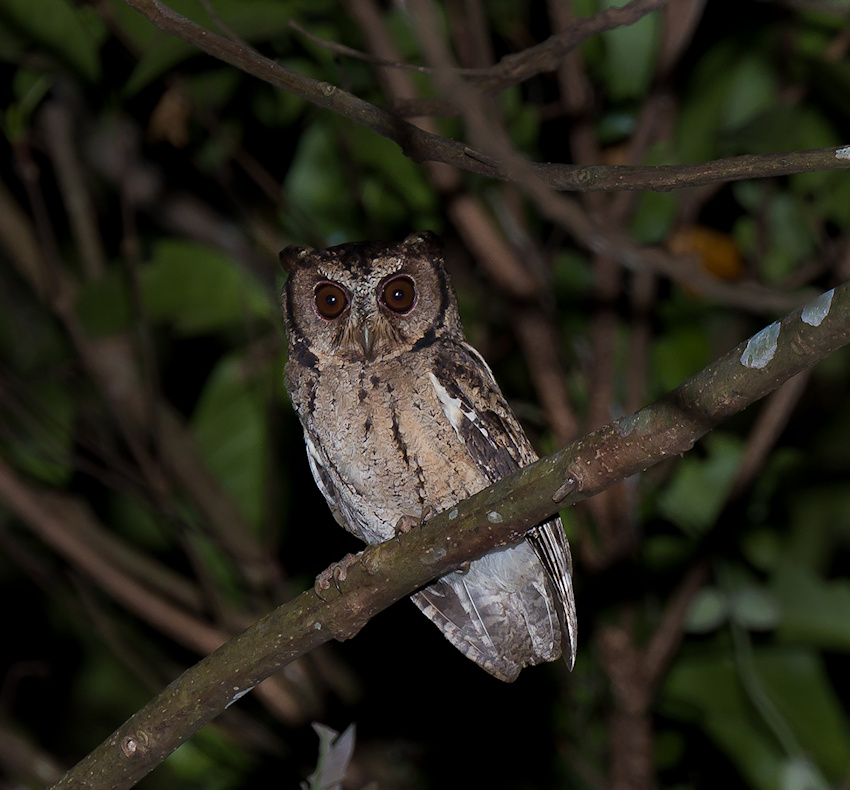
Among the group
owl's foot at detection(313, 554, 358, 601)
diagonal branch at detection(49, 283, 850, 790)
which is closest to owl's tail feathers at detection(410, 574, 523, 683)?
owl's foot at detection(313, 554, 358, 601)

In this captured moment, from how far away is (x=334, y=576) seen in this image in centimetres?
172

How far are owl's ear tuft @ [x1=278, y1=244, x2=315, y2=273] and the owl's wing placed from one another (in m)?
0.41

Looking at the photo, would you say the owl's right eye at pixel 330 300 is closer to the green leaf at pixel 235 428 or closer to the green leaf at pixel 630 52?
the green leaf at pixel 235 428

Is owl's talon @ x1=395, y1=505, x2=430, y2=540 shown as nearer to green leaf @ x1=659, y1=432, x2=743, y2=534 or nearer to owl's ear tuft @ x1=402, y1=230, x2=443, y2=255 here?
owl's ear tuft @ x1=402, y1=230, x2=443, y2=255

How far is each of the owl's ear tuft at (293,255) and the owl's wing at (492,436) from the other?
407 mm

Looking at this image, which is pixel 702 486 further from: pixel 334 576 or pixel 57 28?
pixel 57 28

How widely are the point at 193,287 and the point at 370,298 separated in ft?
2.73

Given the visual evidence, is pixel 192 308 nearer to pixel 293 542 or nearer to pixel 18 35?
pixel 18 35

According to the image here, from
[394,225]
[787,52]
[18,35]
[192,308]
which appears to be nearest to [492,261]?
[394,225]

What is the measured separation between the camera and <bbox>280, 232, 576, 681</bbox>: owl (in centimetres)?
209

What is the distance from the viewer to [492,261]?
9.64 feet

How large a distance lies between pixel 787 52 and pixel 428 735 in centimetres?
251

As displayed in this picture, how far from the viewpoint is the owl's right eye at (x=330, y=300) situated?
7.20 ft

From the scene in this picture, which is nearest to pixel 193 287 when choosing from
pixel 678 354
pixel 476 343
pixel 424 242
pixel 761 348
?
pixel 424 242
